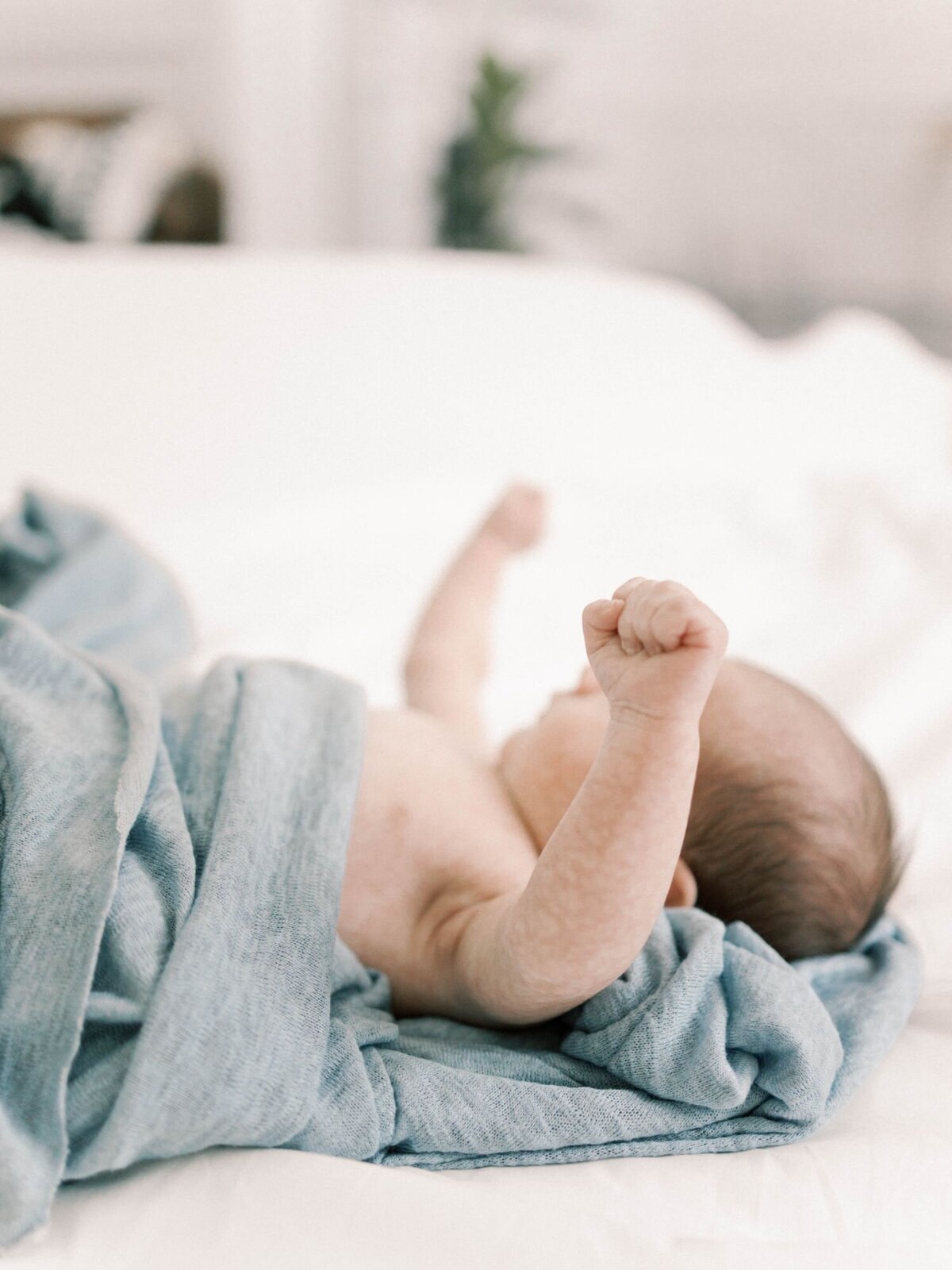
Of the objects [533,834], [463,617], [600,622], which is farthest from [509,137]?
[600,622]

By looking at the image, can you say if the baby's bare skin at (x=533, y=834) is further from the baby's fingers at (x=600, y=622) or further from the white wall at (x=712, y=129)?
the white wall at (x=712, y=129)

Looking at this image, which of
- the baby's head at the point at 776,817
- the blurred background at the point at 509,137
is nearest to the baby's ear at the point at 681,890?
the baby's head at the point at 776,817

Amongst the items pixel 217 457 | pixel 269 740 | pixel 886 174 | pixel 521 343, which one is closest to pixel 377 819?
pixel 269 740

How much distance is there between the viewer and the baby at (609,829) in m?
0.45

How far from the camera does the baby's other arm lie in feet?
2.90

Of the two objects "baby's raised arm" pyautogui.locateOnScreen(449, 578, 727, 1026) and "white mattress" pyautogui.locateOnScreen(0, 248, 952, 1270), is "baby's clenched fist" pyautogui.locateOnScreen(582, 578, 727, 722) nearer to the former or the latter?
"baby's raised arm" pyautogui.locateOnScreen(449, 578, 727, 1026)

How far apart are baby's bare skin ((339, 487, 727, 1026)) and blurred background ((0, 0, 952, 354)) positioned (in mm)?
968

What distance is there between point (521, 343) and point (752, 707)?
950 mm

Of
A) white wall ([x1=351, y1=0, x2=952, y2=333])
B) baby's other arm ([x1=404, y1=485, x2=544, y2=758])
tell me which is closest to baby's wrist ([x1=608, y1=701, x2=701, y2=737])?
baby's other arm ([x1=404, y1=485, x2=544, y2=758])

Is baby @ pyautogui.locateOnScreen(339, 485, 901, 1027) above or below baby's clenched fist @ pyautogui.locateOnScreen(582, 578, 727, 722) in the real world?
below

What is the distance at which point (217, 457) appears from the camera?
1256 mm

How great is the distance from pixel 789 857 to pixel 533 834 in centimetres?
14

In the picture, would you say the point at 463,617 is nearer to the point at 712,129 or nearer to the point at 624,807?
the point at 624,807

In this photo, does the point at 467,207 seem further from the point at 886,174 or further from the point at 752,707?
the point at 752,707
